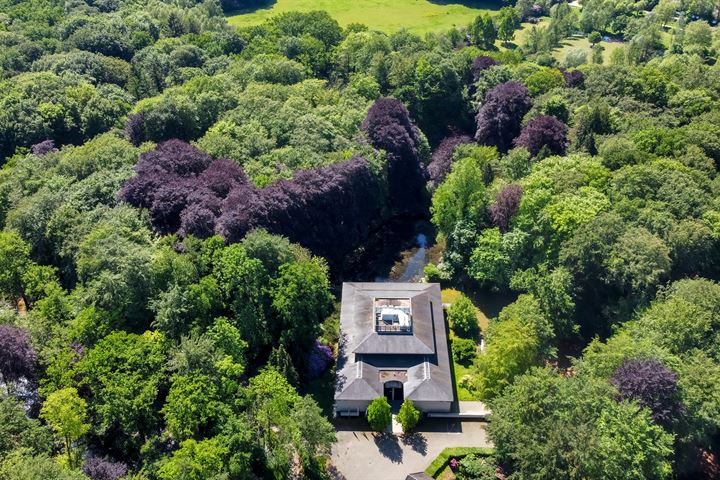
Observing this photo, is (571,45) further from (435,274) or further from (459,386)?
(459,386)

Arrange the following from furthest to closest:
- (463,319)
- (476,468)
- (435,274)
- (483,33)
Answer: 1. (483,33)
2. (435,274)
3. (463,319)
4. (476,468)

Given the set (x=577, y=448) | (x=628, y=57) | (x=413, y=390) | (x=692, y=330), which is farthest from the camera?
(x=628, y=57)

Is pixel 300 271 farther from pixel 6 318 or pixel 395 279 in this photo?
pixel 6 318

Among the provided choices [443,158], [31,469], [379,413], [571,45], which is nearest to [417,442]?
[379,413]

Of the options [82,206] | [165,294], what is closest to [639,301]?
[165,294]

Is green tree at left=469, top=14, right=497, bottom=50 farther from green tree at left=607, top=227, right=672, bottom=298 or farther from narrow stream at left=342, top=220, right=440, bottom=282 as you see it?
green tree at left=607, top=227, right=672, bottom=298

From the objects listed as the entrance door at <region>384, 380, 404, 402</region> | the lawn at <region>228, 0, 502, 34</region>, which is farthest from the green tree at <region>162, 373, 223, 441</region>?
the lawn at <region>228, 0, 502, 34</region>
